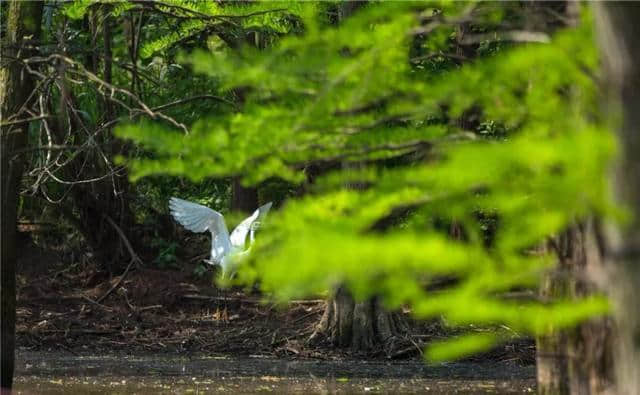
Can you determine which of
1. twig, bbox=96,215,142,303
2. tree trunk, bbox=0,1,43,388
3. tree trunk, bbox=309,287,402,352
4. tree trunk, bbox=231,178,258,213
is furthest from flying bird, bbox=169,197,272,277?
tree trunk, bbox=0,1,43,388

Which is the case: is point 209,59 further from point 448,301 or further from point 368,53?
point 448,301

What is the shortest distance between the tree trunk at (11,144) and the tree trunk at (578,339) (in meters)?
4.92

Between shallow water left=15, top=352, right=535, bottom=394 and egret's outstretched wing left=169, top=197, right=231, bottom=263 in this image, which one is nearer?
shallow water left=15, top=352, right=535, bottom=394

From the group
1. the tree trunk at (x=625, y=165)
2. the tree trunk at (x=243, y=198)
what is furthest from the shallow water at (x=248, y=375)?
the tree trunk at (x=625, y=165)

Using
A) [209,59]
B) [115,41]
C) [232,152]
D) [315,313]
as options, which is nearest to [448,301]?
[232,152]

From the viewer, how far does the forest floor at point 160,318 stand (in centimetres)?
1616

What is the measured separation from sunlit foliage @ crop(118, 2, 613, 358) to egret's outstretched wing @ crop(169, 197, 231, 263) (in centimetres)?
1071

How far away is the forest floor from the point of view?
16.2 m

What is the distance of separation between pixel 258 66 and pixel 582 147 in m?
1.94

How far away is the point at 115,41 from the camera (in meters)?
22.1

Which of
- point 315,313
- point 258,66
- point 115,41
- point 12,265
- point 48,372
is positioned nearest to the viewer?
point 258,66

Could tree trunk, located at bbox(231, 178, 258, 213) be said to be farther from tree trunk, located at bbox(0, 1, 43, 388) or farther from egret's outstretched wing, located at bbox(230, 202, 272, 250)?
tree trunk, located at bbox(0, 1, 43, 388)

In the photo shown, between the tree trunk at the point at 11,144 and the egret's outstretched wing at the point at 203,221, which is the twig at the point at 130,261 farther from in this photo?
the tree trunk at the point at 11,144

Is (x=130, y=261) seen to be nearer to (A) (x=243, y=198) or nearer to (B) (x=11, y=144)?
(A) (x=243, y=198)
